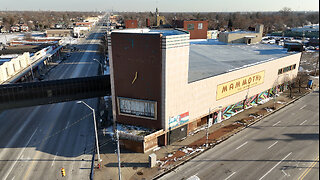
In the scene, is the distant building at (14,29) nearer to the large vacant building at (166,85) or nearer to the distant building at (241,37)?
the distant building at (241,37)

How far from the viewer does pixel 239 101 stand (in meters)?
45.7

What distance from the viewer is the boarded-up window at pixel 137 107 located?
33.4 meters

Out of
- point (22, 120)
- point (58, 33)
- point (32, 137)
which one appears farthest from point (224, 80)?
point (58, 33)

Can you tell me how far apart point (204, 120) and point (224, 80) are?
8130mm

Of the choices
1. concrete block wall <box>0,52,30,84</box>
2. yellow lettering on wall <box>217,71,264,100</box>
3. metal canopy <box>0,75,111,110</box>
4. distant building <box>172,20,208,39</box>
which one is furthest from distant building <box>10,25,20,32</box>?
yellow lettering on wall <box>217,71,264,100</box>

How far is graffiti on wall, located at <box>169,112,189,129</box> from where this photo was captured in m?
34.2

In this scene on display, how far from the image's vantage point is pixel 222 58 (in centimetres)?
5397

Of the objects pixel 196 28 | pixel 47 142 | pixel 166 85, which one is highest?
pixel 196 28

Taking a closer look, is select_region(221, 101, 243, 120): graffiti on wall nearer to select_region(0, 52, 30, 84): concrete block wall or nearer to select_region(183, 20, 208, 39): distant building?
select_region(183, 20, 208, 39): distant building

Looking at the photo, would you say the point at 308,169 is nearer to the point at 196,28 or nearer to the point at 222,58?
the point at 222,58

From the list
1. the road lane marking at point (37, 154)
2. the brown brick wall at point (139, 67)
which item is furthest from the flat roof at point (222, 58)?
the road lane marking at point (37, 154)

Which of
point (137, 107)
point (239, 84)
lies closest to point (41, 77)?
point (137, 107)

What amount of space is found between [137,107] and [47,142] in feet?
51.7

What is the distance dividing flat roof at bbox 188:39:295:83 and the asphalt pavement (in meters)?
20.8
